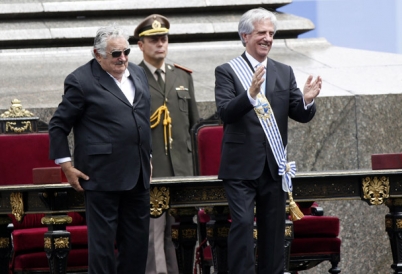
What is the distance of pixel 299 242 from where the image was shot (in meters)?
7.28

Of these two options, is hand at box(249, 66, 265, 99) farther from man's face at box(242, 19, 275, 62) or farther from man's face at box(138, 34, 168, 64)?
man's face at box(138, 34, 168, 64)

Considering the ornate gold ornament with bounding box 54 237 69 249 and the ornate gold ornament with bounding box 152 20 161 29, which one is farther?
the ornate gold ornament with bounding box 152 20 161 29

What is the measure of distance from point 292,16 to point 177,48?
114 cm

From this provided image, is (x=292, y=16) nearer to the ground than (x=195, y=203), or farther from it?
farther from it

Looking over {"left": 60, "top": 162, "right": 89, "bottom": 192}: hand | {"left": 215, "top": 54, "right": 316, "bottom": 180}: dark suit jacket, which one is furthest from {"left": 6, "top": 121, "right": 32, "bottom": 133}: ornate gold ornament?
{"left": 215, "top": 54, "right": 316, "bottom": 180}: dark suit jacket

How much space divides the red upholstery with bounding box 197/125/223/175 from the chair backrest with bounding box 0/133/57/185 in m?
0.99

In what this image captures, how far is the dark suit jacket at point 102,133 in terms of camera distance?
6.20m

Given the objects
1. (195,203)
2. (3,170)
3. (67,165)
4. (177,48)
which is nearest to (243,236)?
(195,203)

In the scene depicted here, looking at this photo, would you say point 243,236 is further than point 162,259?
No

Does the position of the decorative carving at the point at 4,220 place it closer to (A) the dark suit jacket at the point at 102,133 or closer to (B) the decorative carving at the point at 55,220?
(B) the decorative carving at the point at 55,220

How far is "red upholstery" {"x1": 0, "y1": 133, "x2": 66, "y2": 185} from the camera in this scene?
7.54 metres

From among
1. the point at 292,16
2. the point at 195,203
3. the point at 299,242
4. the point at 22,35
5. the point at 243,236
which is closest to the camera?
the point at 243,236

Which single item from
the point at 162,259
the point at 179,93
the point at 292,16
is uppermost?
the point at 292,16

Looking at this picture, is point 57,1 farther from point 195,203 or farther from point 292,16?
point 195,203
